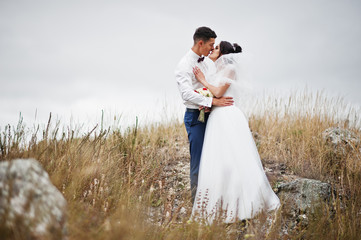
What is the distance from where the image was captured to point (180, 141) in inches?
286

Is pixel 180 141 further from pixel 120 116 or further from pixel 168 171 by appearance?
pixel 120 116

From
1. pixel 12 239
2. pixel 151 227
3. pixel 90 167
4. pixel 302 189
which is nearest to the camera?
pixel 12 239

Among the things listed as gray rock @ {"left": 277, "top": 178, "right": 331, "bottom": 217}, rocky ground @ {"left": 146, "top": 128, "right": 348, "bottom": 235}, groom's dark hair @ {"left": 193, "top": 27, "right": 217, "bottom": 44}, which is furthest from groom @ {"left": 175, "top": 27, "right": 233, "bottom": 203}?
gray rock @ {"left": 277, "top": 178, "right": 331, "bottom": 217}

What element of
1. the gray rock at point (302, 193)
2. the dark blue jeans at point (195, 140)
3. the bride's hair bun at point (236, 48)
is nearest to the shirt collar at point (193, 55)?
the bride's hair bun at point (236, 48)

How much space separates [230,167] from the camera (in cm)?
387

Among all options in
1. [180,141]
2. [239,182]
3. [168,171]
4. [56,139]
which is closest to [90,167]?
[56,139]

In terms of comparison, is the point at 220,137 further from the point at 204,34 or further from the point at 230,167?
the point at 204,34

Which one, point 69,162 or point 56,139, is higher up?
point 56,139

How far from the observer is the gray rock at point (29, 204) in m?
1.30

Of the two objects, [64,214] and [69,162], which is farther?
[69,162]

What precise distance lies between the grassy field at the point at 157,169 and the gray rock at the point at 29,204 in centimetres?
29

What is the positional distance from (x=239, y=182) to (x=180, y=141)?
11.7 feet

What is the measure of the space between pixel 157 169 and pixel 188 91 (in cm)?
183

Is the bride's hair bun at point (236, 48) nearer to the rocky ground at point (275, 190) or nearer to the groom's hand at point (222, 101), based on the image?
the groom's hand at point (222, 101)
